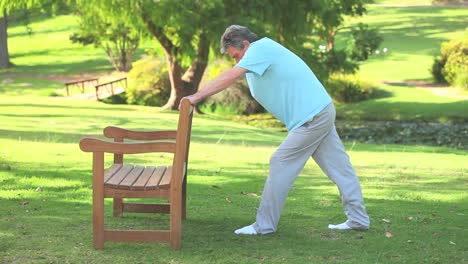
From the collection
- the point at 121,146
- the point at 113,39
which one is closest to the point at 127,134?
the point at 121,146

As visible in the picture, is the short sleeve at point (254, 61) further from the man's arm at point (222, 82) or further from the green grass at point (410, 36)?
the green grass at point (410, 36)

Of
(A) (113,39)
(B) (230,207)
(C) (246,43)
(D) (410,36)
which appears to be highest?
(C) (246,43)

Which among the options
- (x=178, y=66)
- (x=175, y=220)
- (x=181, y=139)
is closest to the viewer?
(x=181, y=139)

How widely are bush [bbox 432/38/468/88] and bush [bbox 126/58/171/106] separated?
1416 centimetres

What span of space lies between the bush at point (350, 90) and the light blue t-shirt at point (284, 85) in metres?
29.2

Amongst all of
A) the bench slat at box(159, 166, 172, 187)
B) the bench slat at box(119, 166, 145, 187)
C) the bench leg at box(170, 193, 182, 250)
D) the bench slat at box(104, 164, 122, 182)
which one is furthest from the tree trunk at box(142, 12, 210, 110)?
the bench leg at box(170, 193, 182, 250)

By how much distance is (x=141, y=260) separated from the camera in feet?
18.6

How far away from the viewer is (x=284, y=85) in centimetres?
628

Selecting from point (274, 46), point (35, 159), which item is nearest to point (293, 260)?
point (274, 46)

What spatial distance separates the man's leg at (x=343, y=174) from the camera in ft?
21.9

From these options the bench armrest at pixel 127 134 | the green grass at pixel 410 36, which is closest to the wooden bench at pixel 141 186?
the bench armrest at pixel 127 134

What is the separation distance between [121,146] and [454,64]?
111ft

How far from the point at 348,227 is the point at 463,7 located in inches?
2866

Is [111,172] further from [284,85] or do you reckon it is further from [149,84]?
[149,84]
